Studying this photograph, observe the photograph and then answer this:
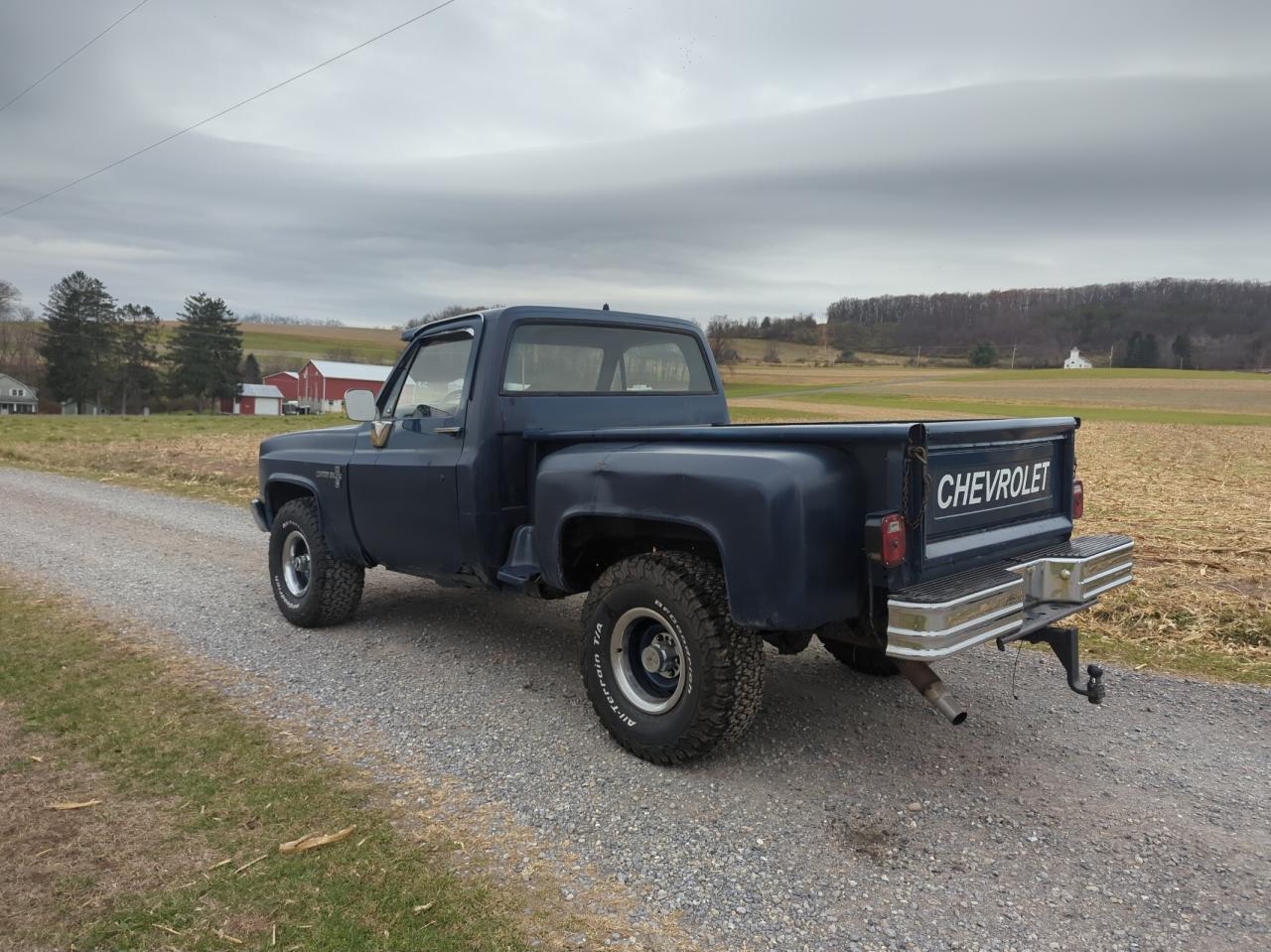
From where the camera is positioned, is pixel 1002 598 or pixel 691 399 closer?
pixel 1002 598

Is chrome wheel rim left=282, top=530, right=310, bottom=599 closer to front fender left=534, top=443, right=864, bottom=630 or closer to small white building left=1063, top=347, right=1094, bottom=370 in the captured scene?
front fender left=534, top=443, right=864, bottom=630

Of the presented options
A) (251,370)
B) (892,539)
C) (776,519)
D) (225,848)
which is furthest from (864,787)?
(251,370)

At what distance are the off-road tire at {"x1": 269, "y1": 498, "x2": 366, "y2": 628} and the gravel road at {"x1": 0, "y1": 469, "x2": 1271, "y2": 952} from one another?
0.12 metres

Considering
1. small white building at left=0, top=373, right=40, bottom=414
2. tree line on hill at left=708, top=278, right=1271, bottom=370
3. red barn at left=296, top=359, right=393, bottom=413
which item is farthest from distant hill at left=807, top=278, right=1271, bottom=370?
small white building at left=0, top=373, right=40, bottom=414

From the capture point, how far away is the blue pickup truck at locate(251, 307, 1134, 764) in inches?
121

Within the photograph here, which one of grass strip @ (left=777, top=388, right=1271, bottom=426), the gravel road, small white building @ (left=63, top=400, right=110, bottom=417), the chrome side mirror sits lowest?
grass strip @ (left=777, top=388, right=1271, bottom=426)

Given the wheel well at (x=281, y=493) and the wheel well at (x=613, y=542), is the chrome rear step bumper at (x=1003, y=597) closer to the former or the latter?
the wheel well at (x=613, y=542)

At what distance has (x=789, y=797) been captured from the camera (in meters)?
3.36

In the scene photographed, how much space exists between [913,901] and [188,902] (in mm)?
2208

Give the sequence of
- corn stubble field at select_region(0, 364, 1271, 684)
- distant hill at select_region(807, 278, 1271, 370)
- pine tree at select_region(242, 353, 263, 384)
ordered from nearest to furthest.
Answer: corn stubble field at select_region(0, 364, 1271, 684), distant hill at select_region(807, 278, 1271, 370), pine tree at select_region(242, 353, 263, 384)

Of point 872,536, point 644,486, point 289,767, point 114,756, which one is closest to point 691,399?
point 644,486

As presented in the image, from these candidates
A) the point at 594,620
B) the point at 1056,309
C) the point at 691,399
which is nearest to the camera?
the point at 594,620

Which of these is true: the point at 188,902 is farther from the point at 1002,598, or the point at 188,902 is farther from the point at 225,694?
the point at 1002,598

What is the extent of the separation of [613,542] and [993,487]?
169cm
